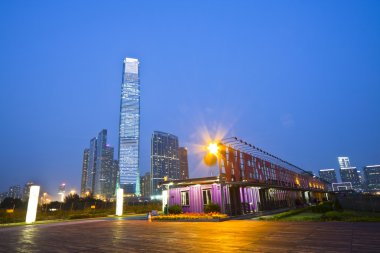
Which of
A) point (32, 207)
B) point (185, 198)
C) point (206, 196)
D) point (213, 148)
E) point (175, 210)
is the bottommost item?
point (175, 210)

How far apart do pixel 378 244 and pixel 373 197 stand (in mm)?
21215

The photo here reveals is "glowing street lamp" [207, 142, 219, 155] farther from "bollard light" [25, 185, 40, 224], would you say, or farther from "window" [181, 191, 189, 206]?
"bollard light" [25, 185, 40, 224]

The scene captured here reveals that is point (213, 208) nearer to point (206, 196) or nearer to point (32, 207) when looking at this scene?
point (206, 196)

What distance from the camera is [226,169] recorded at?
23.1 meters

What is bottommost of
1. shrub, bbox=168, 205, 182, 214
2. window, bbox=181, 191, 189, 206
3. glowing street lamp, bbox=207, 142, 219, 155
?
shrub, bbox=168, 205, 182, 214

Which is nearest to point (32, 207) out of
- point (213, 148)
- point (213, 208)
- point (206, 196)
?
point (206, 196)

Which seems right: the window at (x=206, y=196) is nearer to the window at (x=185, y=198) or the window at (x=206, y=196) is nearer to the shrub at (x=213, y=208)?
the shrub at (x=213, y=208)

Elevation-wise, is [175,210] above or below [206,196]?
below

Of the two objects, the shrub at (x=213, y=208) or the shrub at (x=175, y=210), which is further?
the shrub at (x=175, y=210)

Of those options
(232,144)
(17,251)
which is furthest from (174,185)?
(17,251)

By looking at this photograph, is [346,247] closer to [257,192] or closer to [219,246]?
[219,246]

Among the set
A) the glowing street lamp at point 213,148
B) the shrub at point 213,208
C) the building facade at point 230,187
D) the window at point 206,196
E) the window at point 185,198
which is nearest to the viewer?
the shrub at point 213,208

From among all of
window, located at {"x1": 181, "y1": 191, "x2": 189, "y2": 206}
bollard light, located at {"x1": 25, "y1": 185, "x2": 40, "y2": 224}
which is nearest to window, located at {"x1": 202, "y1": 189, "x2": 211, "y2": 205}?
window, located at {"x1": 181, "y1": 191, "x2": 189, "y2": 206}

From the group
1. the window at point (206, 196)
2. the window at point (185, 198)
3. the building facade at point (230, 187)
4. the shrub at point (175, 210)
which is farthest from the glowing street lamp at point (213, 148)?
the shrub at point (175, 210)
